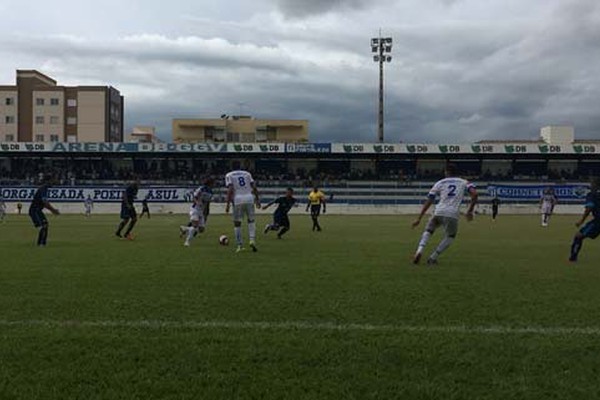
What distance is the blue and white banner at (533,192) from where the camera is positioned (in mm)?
57188

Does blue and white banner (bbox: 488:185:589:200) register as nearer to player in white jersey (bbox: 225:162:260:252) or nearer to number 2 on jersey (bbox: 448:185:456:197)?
player in white jersey (bbox: 225:162:260:252)

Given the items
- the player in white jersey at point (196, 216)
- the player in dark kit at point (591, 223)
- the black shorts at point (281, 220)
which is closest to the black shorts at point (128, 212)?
the player in white jersey at point (196, 216)

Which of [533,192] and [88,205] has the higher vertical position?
[533,192]

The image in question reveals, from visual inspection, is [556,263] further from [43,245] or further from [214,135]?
[214,135]

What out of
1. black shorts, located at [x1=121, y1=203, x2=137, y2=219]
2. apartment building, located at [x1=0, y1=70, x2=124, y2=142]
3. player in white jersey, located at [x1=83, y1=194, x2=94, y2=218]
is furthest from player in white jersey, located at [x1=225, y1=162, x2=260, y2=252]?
apartment building, located at [x1=0, y1=70, x2=124, y2=142]

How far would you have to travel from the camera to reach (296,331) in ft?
21.5

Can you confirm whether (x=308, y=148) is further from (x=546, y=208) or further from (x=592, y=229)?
(x=592, y=229)

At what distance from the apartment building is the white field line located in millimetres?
106387

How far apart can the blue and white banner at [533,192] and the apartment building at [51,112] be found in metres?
70.5

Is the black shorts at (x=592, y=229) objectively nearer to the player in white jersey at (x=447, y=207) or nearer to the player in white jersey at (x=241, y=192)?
the player in white jersey at (x=447, y=207)

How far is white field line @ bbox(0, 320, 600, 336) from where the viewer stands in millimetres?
6633

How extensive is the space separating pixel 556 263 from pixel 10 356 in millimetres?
10859

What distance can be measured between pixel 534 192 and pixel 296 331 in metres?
54.8

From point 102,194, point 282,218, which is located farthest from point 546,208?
point 102,194
